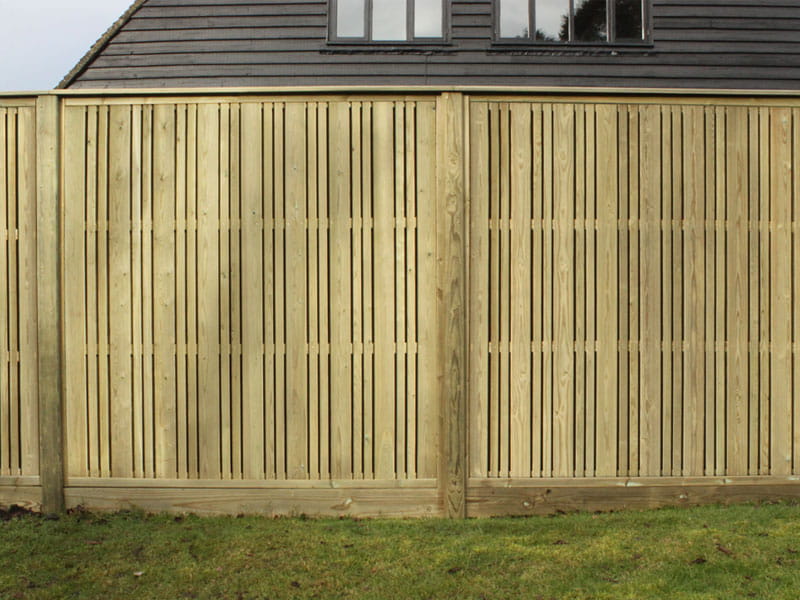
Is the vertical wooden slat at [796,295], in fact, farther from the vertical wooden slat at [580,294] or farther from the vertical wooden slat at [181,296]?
the vertical wooden slat at [181,296]

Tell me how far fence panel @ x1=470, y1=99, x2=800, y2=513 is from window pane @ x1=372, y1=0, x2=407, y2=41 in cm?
557

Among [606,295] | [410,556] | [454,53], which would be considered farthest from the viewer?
[454,53]

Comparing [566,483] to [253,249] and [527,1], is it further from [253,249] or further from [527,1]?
[527,1]

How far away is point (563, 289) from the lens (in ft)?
14.3

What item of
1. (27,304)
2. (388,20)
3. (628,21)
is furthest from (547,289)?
(628,21)

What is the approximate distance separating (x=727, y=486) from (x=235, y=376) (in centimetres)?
321

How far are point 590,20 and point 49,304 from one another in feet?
26.6

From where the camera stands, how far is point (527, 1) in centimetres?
941

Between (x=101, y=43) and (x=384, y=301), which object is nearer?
(x=384, y=301)

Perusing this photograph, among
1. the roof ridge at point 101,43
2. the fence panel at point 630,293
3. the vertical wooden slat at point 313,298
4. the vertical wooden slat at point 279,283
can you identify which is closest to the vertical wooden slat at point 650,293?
the fence panel at point 630,293

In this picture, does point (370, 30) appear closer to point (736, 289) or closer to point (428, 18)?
point (428, 18)

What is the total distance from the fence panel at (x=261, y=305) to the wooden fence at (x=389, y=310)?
0.05 ft

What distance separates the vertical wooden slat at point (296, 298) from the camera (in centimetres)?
431

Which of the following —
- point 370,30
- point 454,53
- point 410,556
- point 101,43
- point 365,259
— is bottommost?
point 410,556
